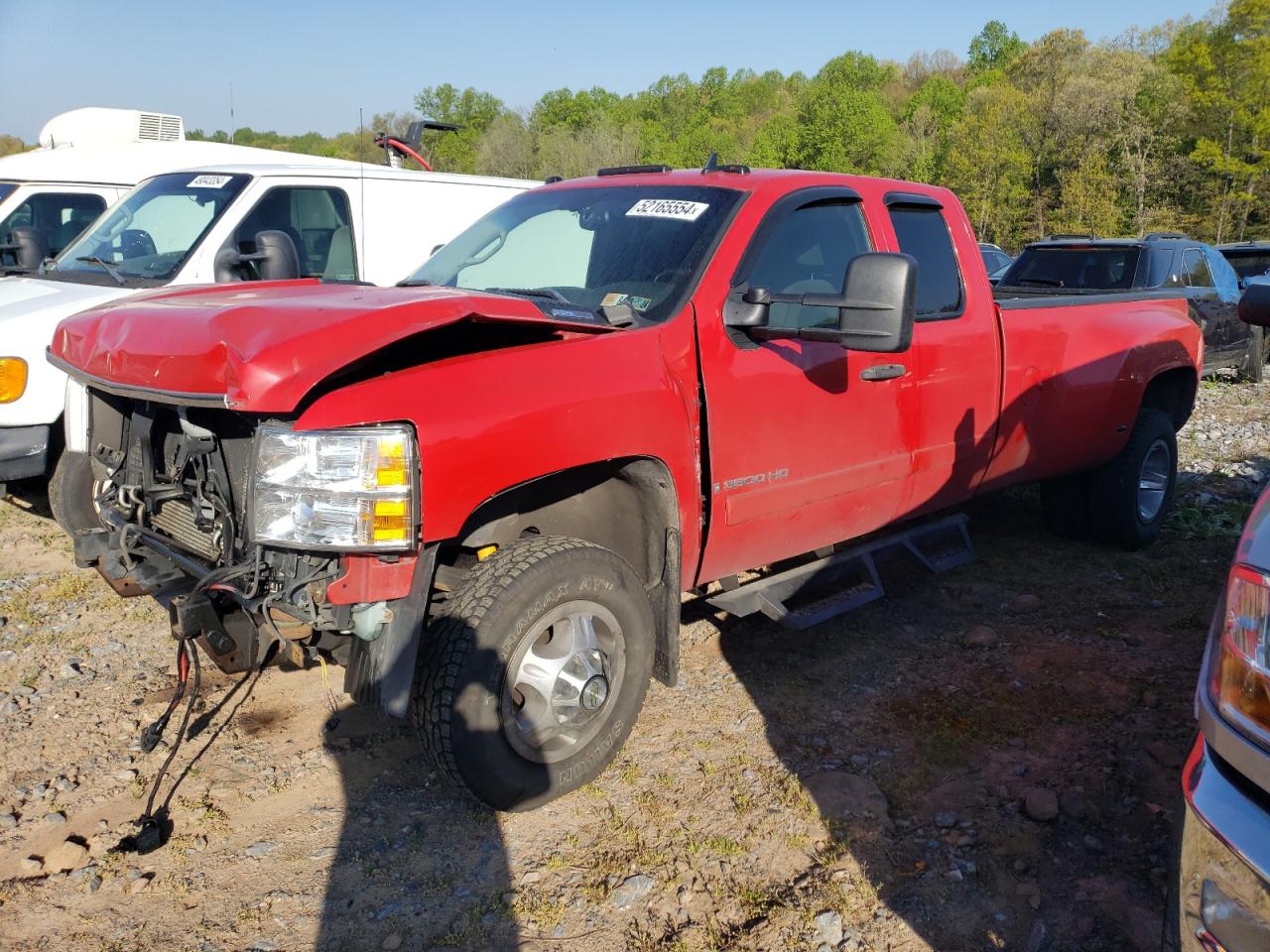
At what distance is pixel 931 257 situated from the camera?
442 centimetres

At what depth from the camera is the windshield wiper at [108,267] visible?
6.03 metres

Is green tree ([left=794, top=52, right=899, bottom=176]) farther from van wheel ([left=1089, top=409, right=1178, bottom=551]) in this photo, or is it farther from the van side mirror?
the van side mirror

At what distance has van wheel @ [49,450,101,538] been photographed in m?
3.79

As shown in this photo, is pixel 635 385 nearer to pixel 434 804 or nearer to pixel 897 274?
pixel 897 274

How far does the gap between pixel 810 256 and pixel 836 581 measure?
1392mm

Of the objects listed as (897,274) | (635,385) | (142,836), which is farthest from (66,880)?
(897,274)

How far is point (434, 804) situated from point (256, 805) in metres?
0.58

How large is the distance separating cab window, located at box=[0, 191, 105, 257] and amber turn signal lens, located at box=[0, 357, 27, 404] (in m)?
4.22

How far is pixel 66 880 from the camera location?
2807mm

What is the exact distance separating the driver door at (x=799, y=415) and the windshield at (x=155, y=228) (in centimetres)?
419

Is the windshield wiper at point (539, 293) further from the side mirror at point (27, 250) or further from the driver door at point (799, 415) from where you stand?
the side mirror at point (27, 250)

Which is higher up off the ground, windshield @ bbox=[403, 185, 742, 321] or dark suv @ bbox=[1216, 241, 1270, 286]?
dark suv @ bbox=[1216, 241, 1270, 286]

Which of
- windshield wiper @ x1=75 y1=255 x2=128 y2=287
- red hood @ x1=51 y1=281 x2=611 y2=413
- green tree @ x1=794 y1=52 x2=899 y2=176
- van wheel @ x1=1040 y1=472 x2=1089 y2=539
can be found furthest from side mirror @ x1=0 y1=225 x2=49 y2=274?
green tree @ x1=794 y1=52 x2=899 y2=176

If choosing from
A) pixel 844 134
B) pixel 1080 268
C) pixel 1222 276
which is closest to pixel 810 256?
pixel 1080 268
